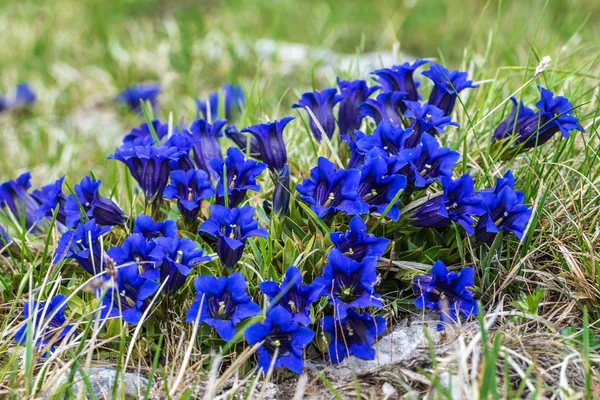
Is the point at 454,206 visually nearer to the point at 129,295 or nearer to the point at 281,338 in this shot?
the point at 281,338

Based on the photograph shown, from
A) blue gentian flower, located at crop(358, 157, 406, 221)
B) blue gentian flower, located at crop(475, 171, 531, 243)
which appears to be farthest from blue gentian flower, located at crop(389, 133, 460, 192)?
blue gentian flower, located at crop(475, 171, 531, 243)

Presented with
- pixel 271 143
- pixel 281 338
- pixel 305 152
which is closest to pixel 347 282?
pixel 281 338

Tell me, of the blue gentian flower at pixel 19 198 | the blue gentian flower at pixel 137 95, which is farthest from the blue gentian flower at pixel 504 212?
the blue gentian flower at pixel 137 95

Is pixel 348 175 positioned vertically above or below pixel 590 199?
above

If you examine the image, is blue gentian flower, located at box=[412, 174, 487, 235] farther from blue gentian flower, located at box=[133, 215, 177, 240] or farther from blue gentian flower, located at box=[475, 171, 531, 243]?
blue gentian flower, located at box=[133, 215, 177, 240]

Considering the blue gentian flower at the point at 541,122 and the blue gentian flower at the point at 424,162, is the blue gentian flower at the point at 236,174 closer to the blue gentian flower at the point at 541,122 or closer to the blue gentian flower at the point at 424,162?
the blue gentian flower at the point at 424,162

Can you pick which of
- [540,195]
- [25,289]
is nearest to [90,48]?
[25,289]

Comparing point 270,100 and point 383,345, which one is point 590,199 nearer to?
point 383,345
